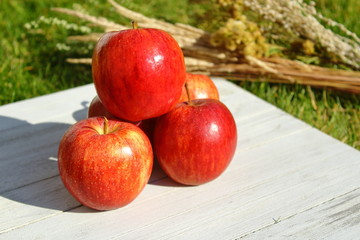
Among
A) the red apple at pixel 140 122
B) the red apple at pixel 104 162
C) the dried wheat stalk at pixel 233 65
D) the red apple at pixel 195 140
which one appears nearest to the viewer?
the red apple at pixel 104 162

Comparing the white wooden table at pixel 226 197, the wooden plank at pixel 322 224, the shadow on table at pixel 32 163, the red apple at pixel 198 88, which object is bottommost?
the shadow on table at pixel 32 163

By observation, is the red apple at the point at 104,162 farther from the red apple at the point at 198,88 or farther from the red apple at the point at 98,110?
the red apple at the point at 198,88

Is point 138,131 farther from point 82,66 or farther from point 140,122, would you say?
point 82,66

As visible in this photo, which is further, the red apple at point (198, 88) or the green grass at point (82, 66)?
the green grass at point (82, 66)

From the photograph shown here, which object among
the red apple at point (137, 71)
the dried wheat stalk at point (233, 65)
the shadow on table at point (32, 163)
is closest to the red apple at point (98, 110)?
the red apple at point (137, 71)

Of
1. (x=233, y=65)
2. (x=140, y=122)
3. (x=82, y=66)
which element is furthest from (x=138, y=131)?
(x=82, y=66)

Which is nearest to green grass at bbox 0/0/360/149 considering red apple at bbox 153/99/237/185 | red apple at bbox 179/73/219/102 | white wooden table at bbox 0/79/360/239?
white wooden table at bbox 0/79/360/239

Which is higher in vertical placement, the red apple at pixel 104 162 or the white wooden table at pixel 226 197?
the red apple at pixel 104 162

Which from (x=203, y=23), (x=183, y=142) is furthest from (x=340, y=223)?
(x=203, y=23)

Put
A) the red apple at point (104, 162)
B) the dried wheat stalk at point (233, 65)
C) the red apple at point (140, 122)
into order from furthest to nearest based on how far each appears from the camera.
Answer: the dried wheat stalk at point (233, 65) < the red apple at point (140, 122) < the red apple at point (104, 162)
